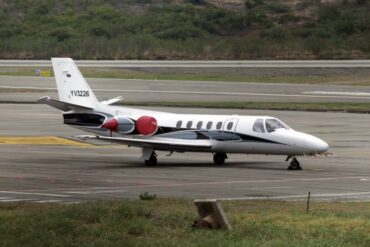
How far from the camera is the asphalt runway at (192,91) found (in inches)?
3014

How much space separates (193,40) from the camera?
390 feet

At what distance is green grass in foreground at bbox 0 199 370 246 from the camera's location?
1634 centimetres

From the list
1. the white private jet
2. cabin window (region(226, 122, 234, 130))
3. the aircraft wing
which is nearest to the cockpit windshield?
the white private jet

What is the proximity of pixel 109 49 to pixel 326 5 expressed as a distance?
88.2 ft

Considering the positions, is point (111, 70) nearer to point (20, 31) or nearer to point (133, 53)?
point (133, 53)

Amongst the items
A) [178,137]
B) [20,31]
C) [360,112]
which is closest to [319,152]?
[178,137]

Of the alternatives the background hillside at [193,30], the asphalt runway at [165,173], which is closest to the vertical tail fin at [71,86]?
the asphalt runway at [165,173]

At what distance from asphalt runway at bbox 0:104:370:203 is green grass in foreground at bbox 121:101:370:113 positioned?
40.1 feet

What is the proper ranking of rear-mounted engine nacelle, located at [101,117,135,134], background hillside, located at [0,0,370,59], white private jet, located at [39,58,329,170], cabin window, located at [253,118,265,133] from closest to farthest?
white private jet, located at [39,58,329,170] → cabin window, located at [253,118,265,133] → rear-mounted engine nacelle, located at [101,117,135,134] → background hillside, located at [0,0,370,59]

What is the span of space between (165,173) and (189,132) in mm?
4282

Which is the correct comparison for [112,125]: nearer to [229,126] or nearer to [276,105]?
[229,126]

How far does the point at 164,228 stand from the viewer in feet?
58.2

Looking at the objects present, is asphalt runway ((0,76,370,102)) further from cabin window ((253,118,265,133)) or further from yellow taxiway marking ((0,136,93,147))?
cabin window ((253,118,265,133))

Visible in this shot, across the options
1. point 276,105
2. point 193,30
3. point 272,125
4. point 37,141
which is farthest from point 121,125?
point 193,30
